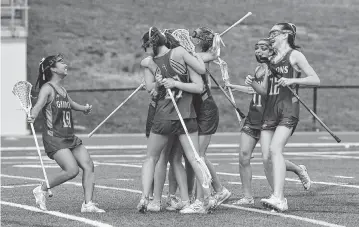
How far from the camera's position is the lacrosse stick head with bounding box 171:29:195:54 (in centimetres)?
1145

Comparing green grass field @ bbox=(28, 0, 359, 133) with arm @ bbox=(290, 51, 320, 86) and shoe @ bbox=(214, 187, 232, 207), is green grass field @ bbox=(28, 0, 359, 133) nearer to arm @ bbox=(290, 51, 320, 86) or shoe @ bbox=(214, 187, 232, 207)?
shoe @ bbox=(214, 187, 232, 207)

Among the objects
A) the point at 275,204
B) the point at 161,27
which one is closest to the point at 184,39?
the point at 275,204

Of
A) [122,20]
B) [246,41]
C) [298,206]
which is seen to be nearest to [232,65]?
[246,41]

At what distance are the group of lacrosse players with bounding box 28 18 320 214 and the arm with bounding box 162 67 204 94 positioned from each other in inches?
0.4

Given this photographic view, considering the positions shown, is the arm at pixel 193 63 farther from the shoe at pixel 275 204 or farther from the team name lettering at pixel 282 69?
the shoe at pixel 275 204

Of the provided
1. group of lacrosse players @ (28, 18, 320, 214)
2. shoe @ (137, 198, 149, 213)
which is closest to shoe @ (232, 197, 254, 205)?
group of lacrosse players @ (28, 18, 320, 214)

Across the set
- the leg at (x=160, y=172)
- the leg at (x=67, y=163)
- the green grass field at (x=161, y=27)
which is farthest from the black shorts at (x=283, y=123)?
the green grass field at (x=161, y=27)

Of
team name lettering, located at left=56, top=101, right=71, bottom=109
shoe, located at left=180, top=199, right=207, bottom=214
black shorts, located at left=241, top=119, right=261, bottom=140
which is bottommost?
shoe, located at left=180, top=199, right=207, bottom=214

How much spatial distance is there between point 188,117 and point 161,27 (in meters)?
35.8

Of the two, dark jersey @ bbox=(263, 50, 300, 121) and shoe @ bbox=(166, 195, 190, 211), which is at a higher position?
dark jersey @ bbox=(263, 50, 300, 121)

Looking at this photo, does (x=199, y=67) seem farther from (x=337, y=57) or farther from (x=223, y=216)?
(x=337, y=57)

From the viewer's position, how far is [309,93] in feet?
122

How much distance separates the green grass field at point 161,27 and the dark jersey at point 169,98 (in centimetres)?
2070

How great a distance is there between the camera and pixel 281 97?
11.4 metres
